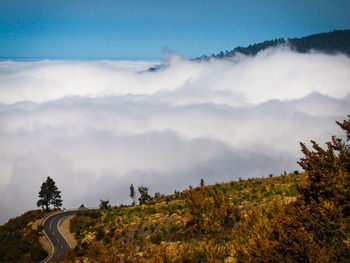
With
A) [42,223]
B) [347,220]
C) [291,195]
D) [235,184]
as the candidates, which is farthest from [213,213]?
[42,223]

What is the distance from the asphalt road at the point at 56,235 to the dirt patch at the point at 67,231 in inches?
26.8

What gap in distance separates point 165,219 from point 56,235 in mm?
26850

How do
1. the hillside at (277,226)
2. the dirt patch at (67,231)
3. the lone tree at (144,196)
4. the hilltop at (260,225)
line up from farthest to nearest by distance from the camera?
the lone tree at (144,196) → the dirt patch at (67,231) → the hilltop at (260,225) → the hillside at (277,226)

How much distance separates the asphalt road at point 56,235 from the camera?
A: 47.5 meters

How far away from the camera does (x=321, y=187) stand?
14.0 metres

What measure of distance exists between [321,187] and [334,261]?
370cm

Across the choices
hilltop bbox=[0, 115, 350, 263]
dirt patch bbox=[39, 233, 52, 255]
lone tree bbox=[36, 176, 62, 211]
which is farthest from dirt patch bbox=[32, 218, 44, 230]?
hilltop bbox=[0, 115, 350, 263]

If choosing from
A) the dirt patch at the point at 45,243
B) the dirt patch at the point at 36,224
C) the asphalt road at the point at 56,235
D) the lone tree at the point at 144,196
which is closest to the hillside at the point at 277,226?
the asphalt road at the point at 56,235

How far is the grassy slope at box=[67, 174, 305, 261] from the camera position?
107 ft

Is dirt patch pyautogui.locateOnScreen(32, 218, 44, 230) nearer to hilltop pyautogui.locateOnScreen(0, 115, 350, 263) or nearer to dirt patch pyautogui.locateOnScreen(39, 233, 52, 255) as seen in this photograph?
dirt patch pyautogui.locateOnScreen(39, 233, 52, 255)

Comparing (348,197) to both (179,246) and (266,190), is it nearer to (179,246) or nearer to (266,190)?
(179,246)

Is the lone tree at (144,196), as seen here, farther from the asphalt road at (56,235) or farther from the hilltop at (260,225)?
the hilltop at (260,225)

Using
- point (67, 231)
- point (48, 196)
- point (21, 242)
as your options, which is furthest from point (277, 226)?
point (48, 196)

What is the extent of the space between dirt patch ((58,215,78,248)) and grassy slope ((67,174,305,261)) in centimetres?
151
